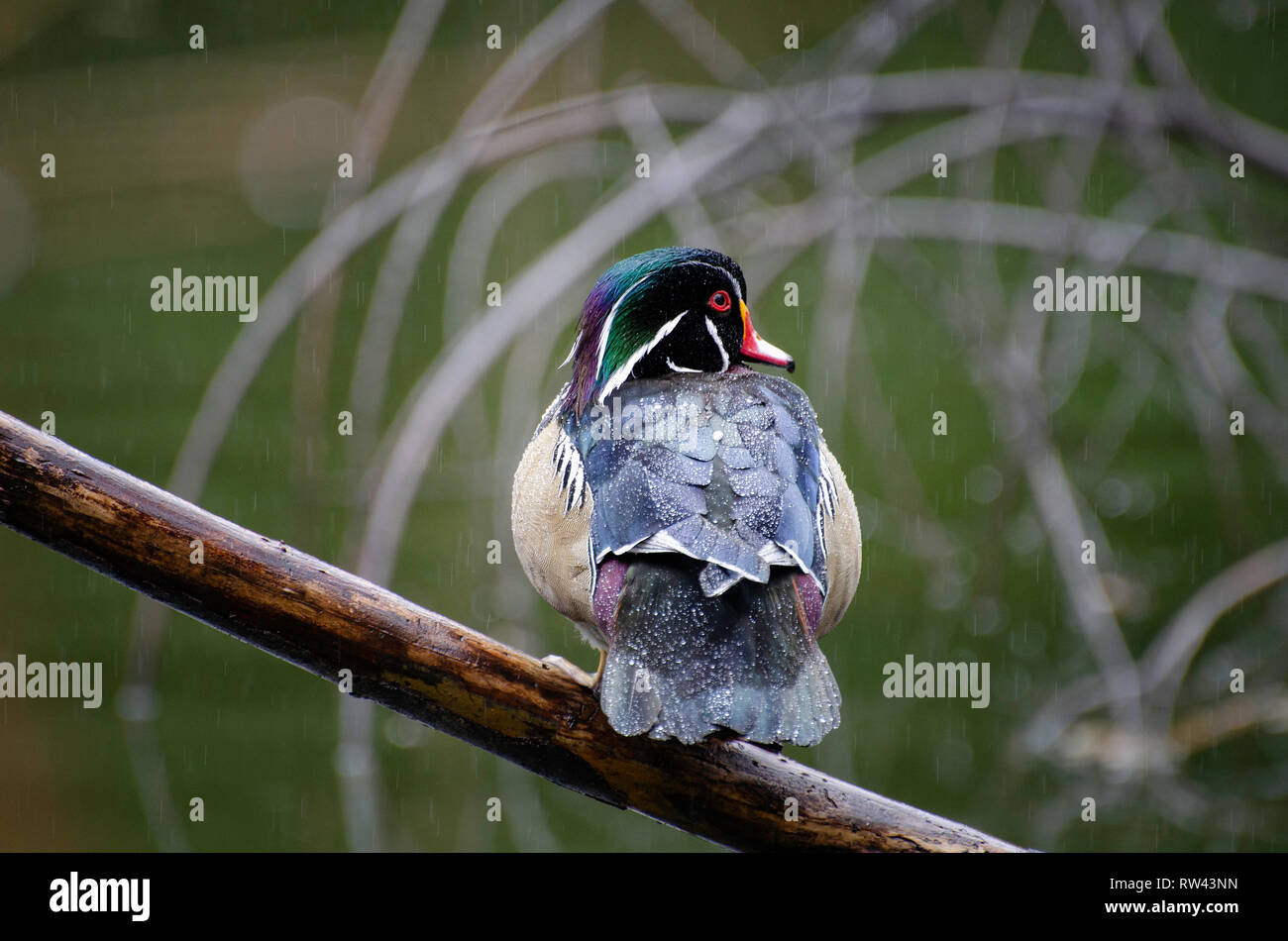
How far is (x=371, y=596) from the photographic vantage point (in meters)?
1.43

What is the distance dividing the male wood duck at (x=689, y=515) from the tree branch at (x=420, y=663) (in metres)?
0.11

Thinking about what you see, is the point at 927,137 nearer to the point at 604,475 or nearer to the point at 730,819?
the point at 604,475

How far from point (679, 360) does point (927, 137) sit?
888 millimetres

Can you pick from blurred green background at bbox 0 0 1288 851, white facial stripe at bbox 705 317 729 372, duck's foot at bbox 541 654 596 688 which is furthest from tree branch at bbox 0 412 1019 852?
blurred green background at bbox 0 0 1288 851

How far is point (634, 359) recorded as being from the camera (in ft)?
5.39

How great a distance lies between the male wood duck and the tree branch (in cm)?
11

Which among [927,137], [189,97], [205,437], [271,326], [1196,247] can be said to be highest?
[189,97]

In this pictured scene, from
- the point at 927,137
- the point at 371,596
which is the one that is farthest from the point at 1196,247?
the point at 371,596

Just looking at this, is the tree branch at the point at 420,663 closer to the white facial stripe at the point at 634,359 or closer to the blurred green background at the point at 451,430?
the white facial stripe at the point at 634,359

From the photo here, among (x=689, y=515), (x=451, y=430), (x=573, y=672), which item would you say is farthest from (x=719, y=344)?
(x=451, y=430)

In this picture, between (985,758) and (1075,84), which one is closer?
(1075,84)

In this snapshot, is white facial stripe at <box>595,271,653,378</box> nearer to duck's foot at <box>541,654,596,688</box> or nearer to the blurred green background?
duck's foot at <box>541,654,596,688</box>

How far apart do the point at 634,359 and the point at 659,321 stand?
7 cm

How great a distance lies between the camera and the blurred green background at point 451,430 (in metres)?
3.22
